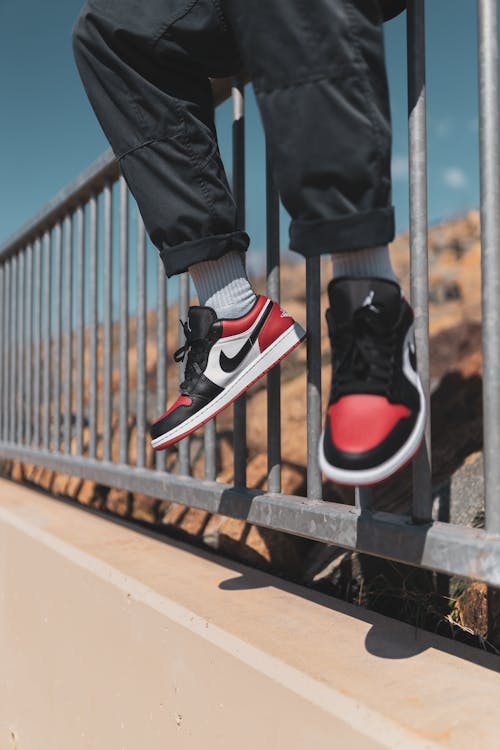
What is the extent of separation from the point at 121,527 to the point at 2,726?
0.61 meters

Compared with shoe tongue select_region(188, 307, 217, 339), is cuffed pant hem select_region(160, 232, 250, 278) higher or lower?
higher

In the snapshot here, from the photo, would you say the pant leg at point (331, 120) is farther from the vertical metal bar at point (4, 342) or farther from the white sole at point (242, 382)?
the vertical metal bar at point (4, 342)

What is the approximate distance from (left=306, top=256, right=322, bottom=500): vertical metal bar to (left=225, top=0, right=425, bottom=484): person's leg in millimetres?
343

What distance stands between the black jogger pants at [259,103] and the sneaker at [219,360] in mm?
122

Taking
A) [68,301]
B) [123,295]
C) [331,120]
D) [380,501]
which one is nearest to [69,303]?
[68,301]

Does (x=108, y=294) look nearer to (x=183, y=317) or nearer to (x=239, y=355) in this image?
(x=183, y=317)

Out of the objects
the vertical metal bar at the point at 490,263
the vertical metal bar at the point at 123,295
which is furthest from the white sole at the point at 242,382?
the vertical metal bar at the point at 123,295

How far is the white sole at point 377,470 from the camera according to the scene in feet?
2.80

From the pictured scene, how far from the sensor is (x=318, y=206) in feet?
3.06

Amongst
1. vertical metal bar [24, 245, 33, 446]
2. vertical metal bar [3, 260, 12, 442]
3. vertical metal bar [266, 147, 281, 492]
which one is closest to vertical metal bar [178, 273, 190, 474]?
vertical metal bar [266, 147, 281, 492]

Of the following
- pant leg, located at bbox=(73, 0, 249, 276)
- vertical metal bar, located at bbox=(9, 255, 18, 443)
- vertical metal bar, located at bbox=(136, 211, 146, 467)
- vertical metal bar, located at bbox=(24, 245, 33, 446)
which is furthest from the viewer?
vertical metal bar, located at bbox=(9, 255, 18, 443)

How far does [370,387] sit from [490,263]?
266 millimetres

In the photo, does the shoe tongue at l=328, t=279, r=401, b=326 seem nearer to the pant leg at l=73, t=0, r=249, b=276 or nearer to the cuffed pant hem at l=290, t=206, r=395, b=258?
the cuffed pant hem at l=290, t=206, r=395, b=258

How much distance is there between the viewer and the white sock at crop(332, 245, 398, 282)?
960mm
